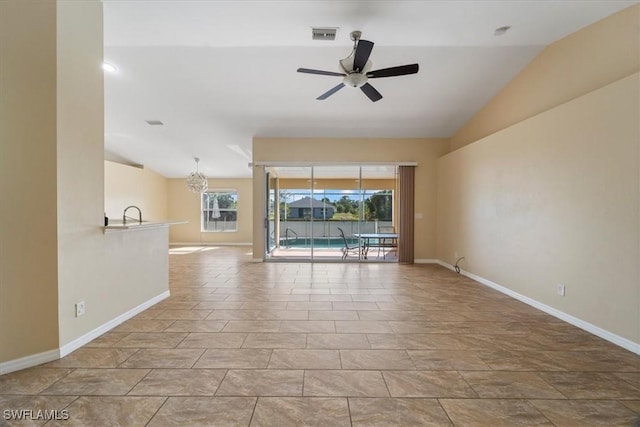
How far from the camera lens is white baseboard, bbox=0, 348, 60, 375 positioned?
7.67ft

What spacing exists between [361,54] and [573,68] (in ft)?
9.39

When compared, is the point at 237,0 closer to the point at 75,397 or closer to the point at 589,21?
the point at 75,397

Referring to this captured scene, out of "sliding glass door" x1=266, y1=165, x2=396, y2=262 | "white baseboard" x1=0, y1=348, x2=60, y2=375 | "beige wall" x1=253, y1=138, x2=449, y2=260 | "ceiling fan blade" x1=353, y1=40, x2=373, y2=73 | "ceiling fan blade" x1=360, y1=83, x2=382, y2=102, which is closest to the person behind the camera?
"white baseboard" x1=0, y1=348, x2=60, y2=375

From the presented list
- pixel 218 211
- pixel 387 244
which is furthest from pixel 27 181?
pixel 218 211

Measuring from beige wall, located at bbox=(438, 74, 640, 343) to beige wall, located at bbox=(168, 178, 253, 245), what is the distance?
7730 millimetres

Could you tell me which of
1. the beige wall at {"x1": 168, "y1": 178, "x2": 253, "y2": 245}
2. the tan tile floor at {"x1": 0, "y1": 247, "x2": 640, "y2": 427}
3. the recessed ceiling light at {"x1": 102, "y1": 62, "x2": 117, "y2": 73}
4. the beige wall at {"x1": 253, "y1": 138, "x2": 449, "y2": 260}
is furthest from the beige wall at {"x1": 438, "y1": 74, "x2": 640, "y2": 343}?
the beige wall at {"x1": 168, "y1": 178, "x2": 253, "y2": 245}

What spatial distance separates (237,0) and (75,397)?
374 cm

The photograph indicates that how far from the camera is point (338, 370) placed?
7.76ft

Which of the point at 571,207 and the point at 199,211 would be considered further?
the point at 199,211

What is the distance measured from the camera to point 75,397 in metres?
2.03

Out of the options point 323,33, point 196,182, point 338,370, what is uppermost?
point 323,33

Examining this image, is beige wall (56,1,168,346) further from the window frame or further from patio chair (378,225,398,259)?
the window frame

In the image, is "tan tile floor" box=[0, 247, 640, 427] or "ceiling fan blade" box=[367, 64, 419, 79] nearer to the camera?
"tan tile floor" box=[0, 247, 640, 427]

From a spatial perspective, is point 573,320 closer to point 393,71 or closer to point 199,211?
point 393,71
